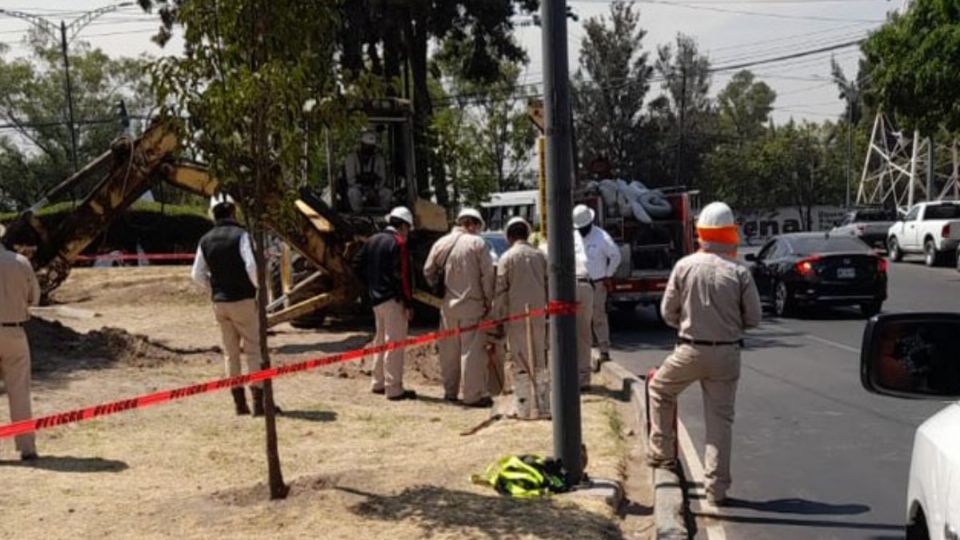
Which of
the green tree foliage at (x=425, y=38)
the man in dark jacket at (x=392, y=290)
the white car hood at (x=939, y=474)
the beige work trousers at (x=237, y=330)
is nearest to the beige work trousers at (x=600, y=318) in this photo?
the man in dark jacket at (x=392, y=290)

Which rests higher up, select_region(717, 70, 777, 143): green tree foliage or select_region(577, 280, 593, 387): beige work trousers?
select_region(717, 70, 777, 143): green tree foliage

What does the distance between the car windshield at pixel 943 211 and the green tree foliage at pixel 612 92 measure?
1073 inches

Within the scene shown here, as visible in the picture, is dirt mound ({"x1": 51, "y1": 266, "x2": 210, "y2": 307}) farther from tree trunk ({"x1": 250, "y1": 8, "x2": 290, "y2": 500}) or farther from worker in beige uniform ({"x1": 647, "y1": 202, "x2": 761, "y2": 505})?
worker in beige uniform ({"x1": 647, "y1": 202, "x2": 761, "y2": 505})

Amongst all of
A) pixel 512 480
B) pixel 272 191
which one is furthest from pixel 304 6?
pixel 512 480

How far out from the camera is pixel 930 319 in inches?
120

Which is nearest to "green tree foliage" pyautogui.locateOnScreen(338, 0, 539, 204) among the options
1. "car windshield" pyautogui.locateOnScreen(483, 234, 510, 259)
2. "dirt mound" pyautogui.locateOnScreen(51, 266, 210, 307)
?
"car windshield" pyautogui.locateOnScreen(483, 234, 510, 259)

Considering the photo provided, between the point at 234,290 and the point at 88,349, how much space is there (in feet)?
17.4

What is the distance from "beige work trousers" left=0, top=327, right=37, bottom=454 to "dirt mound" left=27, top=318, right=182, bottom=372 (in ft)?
16.9

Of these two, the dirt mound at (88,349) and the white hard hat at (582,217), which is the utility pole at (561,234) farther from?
the dirt mound at (88,349)

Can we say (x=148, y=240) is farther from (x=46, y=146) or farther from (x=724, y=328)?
(x=724, y=328)

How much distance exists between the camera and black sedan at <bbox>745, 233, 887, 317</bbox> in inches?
708

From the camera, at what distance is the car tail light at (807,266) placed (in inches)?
714

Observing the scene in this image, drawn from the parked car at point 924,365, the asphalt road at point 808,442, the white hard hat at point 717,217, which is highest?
the white hard hat at point 717,217

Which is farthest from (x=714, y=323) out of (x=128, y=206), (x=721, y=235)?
(x=128, y=206)
